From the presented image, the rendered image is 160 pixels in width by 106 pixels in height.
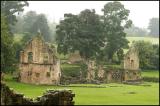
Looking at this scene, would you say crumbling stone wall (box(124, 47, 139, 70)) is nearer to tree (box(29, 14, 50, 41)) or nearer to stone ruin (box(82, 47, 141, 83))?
stone ruin (box(82, 47, 141, 83))

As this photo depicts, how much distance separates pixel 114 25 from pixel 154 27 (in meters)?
83.7

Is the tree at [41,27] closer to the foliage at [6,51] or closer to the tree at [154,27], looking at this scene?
the foliage at [6,51]

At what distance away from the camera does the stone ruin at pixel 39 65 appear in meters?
61.8

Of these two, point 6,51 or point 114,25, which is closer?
point 6,51

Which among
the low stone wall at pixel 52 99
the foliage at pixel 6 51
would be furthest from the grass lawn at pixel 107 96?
the low stone wall at pixel 52 99

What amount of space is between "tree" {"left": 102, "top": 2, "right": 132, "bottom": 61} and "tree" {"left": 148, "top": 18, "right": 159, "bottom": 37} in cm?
→ 7550

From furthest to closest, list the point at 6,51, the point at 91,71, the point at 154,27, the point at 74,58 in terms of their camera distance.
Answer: the point at 154,27, the point at 74,58, the point at 91,71, the point at 6,51

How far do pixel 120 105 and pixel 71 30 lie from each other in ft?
130

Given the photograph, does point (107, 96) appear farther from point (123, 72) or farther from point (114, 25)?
point (114, 25)

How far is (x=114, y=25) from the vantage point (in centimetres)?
8219

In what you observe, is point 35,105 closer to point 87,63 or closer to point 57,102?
point 57,102

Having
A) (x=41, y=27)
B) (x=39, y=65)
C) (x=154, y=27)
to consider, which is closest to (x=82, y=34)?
(x=39, y=65)

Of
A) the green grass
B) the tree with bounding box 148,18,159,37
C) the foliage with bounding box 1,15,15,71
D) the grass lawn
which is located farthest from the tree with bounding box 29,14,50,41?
the grass lawn

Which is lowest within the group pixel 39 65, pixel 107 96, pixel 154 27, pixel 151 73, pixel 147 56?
pixel 107 96
